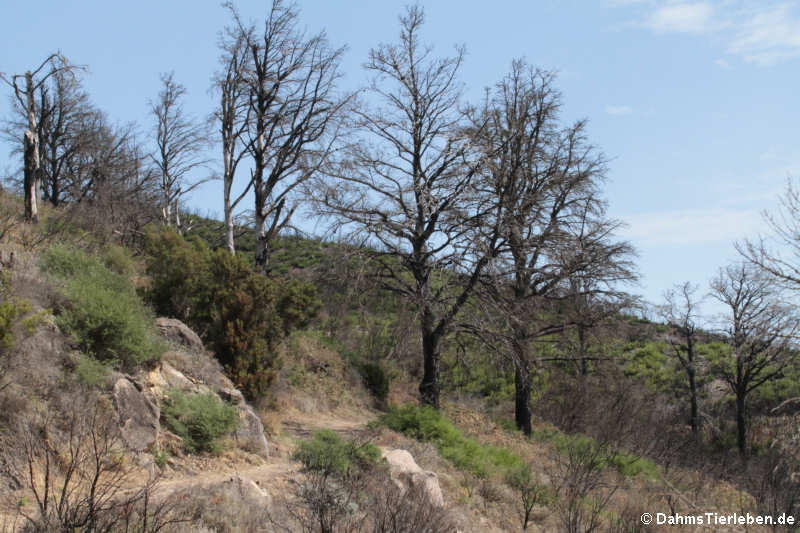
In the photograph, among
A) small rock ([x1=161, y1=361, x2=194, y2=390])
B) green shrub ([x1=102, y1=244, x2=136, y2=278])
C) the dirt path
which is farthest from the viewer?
green shrub ([x1=102, y1=244, x2=136, y2=278])

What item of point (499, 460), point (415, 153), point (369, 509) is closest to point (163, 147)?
point (415, 153)

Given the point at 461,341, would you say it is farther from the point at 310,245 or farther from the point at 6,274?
the point at 310,245

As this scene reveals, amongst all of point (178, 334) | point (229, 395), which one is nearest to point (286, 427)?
point (229, 395)

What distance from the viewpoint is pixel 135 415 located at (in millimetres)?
9102

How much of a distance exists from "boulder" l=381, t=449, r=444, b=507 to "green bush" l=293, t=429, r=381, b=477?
31 centimetres

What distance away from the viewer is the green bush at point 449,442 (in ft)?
43.8

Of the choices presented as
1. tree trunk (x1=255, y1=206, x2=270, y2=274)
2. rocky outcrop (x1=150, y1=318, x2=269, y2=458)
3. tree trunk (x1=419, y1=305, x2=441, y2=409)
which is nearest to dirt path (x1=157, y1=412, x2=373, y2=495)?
rocky outcrop (x1=150, y1=318, x2=269, y2=458)

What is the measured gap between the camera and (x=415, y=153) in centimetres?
1620

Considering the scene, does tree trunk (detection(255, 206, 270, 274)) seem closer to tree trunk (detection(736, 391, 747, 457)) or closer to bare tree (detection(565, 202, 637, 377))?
bare tree (detection(565, 202, 637, 377))

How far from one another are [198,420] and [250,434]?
1.09 m

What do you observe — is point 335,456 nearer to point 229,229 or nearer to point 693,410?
point 229,229

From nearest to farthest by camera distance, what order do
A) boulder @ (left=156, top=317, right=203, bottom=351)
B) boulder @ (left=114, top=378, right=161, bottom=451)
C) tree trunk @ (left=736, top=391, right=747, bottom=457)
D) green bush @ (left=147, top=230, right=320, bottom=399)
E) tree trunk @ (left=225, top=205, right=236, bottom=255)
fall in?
1. boulder @ (left=114, top=378, right=161, bottom=451)
2. boulder @ (left=156, top=317, right=203, bottom=351)
3. green bush @ (left=147, top=230, right=320, bottom=399)
4. tree trunk @ (left=225, top=205, right=236, bottom=255)
5. tree trunk @ (left=736, top=391, right=747, bottom=457)

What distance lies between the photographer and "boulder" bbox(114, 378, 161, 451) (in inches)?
344

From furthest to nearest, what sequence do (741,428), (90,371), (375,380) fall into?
(741,428), (375,380), (90,371)
